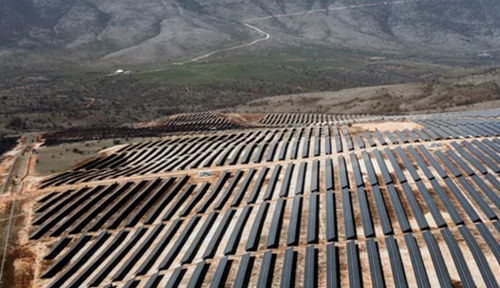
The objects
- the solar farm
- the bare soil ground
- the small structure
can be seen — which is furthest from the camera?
the bare soil ground

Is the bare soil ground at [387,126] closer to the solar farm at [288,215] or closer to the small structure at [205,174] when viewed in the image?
the solar farm at [288,215]

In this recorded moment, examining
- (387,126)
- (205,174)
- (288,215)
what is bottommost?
(205,174)

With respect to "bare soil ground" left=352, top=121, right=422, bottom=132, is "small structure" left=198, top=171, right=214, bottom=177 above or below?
below

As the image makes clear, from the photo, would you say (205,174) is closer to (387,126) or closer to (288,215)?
(288,215)

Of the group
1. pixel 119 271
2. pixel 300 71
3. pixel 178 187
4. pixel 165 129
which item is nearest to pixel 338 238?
pixel 119 271

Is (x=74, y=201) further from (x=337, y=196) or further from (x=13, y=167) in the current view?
(x=337, y=196)

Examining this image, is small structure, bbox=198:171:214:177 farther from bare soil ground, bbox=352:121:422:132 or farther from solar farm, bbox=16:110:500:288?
bare soil ground, bbox=352:121:422:132

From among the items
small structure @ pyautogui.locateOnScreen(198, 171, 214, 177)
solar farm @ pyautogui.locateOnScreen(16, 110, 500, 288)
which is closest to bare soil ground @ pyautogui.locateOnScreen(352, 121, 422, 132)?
solar farm @ pyautogui.locateOnScreen(16, 110, 500, 288)

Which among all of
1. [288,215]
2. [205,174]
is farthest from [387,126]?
[288,215]

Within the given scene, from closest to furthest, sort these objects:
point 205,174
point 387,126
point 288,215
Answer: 1. point 288,215
2. point 205,174
3. point 387,126
